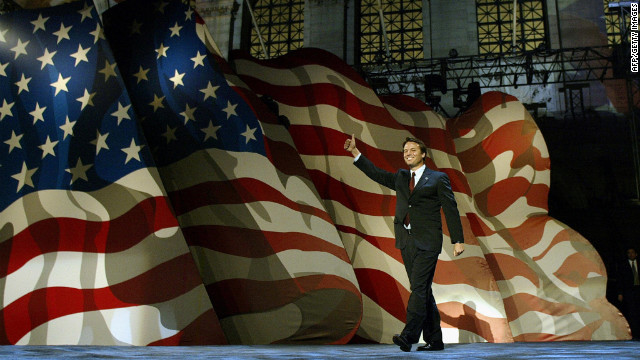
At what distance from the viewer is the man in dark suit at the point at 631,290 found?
7.72 metres

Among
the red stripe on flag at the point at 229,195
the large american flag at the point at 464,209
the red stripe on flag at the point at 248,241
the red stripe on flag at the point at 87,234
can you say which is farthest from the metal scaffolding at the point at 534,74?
the red stripe on flag at the point at 87,234

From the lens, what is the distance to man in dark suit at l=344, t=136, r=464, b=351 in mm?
3904

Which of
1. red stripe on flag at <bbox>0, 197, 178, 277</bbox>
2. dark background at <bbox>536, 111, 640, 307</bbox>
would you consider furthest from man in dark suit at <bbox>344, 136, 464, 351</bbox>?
dark background at <bbox>536, 111, 640, 307</bbox>

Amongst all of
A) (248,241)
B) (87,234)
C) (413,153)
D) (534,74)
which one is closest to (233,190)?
(248,241)

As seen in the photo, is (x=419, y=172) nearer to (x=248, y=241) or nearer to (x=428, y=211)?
(x=428, y=211)

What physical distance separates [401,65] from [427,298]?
14743 millimetres

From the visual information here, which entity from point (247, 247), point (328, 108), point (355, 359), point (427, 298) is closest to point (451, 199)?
point (427, 298)

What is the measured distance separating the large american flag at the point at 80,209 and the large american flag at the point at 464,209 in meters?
1.93

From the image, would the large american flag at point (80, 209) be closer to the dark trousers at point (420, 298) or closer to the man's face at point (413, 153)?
the dark trousers at point (420, 298)

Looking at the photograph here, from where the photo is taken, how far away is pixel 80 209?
461 cm

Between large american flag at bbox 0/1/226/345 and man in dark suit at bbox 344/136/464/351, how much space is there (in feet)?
5.28

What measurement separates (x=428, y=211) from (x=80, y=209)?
292cm

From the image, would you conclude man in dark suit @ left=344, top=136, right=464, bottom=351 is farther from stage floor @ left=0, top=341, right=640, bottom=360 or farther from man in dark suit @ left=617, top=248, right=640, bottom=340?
man in dark suit @ left=617, top=248, right=640, bottom=340

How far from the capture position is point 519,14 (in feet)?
68.9
